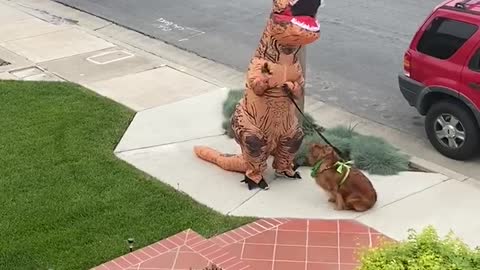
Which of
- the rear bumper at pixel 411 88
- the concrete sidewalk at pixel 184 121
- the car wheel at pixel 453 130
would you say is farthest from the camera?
the rear bumper at pixel 411 88

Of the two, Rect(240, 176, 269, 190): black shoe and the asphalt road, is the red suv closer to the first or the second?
the asphalt road

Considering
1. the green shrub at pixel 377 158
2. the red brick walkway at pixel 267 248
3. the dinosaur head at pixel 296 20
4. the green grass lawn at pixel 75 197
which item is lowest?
the green grass lawn at pixel 75 197

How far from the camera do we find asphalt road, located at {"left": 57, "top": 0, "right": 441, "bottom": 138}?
11.4 meters

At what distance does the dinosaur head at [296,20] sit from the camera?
7.48m

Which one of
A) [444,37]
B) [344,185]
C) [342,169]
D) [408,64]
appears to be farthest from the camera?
[408,64]

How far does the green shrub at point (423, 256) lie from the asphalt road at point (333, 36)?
18.4 feet

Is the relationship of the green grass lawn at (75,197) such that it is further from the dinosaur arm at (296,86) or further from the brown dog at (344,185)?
the dinosaur arm at (296,86)

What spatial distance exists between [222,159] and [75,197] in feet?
5.53

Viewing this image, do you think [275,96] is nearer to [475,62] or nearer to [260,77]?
[260,77]

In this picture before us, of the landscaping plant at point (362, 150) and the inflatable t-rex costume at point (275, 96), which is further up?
the inflatable t-rex costume at point (275, 96)

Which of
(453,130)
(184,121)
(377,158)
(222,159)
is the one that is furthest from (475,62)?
(184,121)

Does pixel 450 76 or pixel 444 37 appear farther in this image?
pixel 444 37

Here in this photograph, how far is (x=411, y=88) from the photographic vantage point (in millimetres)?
9578

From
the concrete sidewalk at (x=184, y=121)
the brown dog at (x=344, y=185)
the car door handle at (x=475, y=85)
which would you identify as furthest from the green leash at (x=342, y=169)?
the car door handle at (x=475, y=85)
